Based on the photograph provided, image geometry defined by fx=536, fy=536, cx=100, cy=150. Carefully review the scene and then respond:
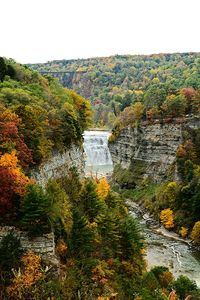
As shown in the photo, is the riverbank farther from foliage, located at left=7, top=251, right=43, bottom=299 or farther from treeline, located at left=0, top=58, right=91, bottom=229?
foliage, located at left=7, top=251, right=43, bottom=299

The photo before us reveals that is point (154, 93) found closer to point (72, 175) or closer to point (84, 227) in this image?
point (72, 175)

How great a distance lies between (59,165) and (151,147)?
5098 cm

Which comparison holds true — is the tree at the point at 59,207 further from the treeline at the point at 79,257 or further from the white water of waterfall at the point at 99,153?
the white water of waterfall at the point at 99,153

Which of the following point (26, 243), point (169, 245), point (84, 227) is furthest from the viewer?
point (169, 245)

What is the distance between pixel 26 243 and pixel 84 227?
7.50 metres

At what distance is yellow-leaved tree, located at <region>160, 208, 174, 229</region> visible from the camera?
7969 centimetres

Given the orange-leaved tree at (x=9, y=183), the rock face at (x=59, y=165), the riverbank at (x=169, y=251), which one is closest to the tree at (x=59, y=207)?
the rock face at (x=59, y=165)

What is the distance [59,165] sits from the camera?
5362 cm

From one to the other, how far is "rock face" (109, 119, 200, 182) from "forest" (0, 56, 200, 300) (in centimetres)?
3822

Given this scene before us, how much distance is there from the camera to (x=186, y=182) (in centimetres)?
8356

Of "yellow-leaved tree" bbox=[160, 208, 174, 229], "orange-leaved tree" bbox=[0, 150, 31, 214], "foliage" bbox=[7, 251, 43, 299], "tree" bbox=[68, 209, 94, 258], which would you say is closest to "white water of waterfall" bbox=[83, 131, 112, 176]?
"yellow-leaved tree" bbox=[160, 208, 174, 229]

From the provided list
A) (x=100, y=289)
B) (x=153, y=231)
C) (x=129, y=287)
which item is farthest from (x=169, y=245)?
(x=100, y=289)

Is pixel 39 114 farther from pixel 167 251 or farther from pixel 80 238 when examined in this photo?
pixel 167 251

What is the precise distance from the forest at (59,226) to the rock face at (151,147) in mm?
38220
